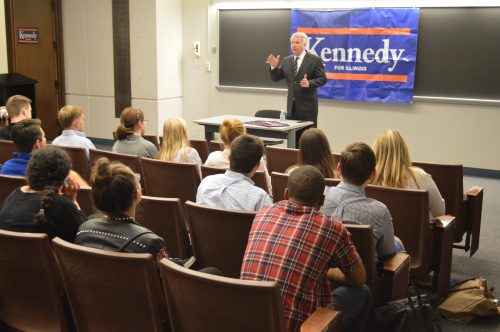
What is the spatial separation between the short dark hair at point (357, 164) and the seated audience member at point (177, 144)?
5.96 ft

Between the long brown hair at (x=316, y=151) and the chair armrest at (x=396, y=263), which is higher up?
the long brown hair at (x=316, y=151)

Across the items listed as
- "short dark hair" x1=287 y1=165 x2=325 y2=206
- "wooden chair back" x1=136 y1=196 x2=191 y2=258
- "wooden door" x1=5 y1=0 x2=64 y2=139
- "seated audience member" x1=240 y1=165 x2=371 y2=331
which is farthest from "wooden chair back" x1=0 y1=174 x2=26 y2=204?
"wooden door" x1=5 y1=0 x2=64 y2=139

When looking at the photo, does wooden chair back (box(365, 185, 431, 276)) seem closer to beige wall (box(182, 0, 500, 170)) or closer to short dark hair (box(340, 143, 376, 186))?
short dark hair (box(340, 143, 376, 186))

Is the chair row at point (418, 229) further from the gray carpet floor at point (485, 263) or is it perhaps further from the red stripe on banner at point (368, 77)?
the red stripe on banner at point (368, 77)

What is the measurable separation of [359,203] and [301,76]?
14.2 feet

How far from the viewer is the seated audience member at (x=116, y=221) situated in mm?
2248

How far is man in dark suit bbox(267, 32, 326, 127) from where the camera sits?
22.6 ft

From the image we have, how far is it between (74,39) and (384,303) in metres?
7.95

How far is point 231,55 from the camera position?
895 cm

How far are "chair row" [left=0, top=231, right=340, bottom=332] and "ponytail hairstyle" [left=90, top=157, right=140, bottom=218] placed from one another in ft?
0.78

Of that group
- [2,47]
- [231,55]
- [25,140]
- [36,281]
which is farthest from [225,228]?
[2,47]

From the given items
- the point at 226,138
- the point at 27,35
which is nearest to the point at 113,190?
the point at 226,138

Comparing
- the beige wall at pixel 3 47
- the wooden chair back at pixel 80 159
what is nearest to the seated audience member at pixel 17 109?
the wooden chair back at pixel 80 159

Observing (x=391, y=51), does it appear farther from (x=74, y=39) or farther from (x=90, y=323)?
(x=90, y=323)
